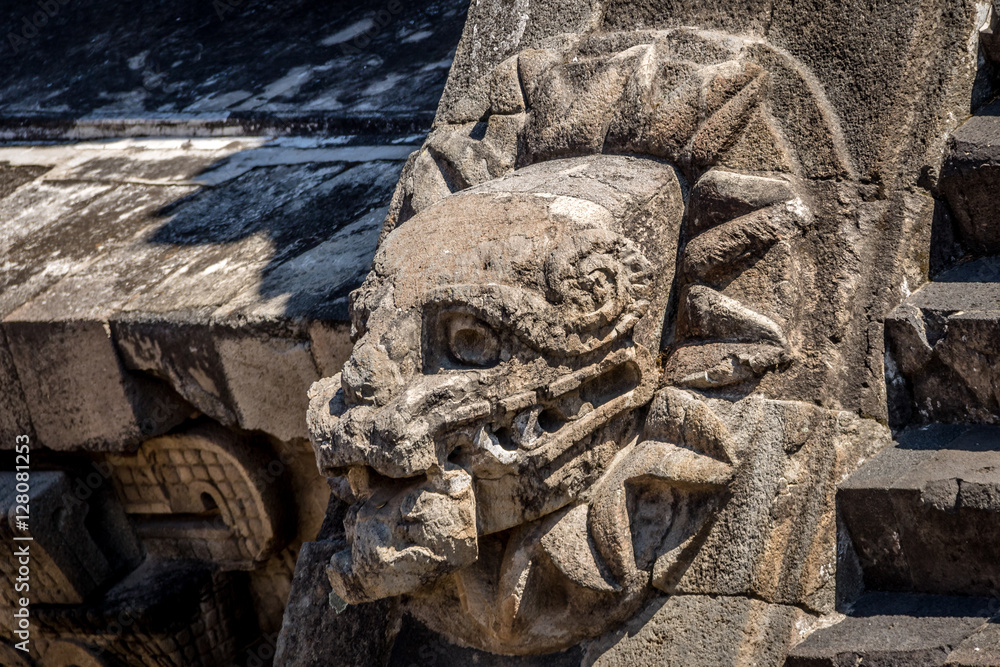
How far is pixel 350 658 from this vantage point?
6.57 ft

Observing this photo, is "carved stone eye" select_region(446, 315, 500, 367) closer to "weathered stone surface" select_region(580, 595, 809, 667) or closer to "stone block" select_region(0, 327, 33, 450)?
"weathered stone surface" select_region(580, 595, 809, 667)

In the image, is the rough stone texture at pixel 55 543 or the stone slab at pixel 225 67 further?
the stone slab at pixel 225 67

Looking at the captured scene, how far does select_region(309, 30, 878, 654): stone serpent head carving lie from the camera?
162 centimetres

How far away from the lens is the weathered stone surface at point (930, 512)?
167 centimetres

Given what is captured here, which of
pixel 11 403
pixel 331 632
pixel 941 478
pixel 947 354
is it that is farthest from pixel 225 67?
pixel 941 478

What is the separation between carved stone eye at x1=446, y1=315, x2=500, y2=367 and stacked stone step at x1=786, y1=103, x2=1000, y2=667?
24.7 inches

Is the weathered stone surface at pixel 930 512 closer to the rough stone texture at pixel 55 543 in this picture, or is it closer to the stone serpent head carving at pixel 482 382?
the stone serpent head carving at pixel 482 382

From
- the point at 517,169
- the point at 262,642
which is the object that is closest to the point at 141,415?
the point at 262,642

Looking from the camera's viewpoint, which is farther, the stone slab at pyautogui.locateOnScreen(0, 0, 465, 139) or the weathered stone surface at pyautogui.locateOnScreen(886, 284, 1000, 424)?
the stone slab at pyautogui.locateOnScreen(0, 0, 465, 139)

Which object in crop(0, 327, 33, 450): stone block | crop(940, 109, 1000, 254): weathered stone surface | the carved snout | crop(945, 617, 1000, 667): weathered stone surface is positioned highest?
the carved snout

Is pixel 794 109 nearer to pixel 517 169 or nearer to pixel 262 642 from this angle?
pixel 517 169

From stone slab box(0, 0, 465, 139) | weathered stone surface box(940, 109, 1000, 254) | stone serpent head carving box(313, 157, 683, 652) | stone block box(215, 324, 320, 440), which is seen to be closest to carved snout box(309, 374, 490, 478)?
stone serpent head carving box(313, 157, 683, 652)

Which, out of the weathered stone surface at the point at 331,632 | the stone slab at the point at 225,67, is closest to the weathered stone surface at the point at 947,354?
the weathered stone surface at the point at 331,632

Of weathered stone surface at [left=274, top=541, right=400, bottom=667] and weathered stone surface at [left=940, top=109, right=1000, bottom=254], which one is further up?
weathered stone surface at [left=940, top=109, right=1000, bottom=254]
